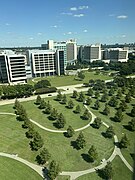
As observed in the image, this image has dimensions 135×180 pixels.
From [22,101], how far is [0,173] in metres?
10.3

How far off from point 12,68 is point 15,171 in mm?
19463

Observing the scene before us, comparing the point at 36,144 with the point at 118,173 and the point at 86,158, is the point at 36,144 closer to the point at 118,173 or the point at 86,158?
the point at 86,158

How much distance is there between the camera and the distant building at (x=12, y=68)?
26.6 m

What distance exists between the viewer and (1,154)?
11180mm

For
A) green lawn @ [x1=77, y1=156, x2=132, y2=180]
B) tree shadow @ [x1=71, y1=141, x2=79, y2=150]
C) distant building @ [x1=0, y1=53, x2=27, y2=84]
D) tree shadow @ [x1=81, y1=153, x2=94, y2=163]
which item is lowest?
green lawn @ [x1=77, y1=156, x2=132, y2=180]

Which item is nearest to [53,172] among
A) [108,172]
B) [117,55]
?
[108,172]

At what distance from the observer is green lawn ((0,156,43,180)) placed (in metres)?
9.49

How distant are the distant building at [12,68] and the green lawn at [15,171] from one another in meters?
18.2

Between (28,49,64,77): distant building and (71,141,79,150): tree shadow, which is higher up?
(28,49,64,77): distant building

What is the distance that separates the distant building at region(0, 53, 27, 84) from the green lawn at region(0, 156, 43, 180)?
1824 cm

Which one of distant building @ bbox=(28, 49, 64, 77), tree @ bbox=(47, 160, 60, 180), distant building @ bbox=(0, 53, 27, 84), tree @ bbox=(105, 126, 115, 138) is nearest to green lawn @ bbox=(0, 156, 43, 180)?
tree @ bbox=(47, 160, 60, 180)

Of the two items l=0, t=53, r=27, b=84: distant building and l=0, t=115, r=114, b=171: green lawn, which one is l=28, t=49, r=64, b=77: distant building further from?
l=0, t=115, r=114, b=171: green lawn

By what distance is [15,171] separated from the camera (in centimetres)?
985

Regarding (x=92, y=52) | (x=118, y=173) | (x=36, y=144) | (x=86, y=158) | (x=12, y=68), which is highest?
(x=92, y=52)
